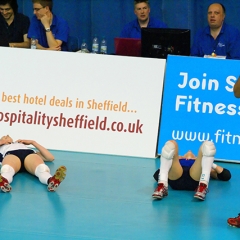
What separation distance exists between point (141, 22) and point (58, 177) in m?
4.46

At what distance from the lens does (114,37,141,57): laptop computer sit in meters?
9.21

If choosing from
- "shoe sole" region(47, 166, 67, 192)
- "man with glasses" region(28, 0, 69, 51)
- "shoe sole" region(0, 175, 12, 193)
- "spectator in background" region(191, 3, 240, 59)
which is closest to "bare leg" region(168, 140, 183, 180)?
"shoe sole" region(47, 166, 67, 192)

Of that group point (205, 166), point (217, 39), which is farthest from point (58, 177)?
point (217, 39)

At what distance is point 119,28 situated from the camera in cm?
1173

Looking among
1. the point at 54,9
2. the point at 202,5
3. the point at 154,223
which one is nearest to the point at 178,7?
the point at 202,5

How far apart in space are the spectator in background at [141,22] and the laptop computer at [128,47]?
100 cm

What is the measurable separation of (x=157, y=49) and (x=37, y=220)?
Answer: 3.91 meters

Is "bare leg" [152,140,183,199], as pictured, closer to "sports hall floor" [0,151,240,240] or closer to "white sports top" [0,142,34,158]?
"sports hall floor" [0,151,240,240]

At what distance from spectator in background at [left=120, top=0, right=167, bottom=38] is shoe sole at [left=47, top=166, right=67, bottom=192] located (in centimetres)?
433

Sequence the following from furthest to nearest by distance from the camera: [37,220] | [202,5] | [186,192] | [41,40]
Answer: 1. [202,5]
2. [41,40]
3. [186,192]
4. [37,220]

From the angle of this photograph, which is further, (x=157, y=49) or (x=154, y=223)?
(x=157, y=49)

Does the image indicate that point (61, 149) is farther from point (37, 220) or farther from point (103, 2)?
point (103, 2)

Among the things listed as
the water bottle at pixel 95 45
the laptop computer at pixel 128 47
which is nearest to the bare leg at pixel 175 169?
the laptop computer at pixel 128 47

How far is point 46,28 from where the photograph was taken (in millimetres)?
9734
